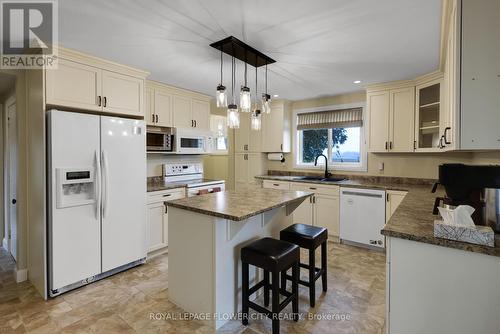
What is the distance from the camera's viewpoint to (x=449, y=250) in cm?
128

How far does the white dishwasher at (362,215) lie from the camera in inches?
135

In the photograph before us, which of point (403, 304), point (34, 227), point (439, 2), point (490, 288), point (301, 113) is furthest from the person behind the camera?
point (301, 113)

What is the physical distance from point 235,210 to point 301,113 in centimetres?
341

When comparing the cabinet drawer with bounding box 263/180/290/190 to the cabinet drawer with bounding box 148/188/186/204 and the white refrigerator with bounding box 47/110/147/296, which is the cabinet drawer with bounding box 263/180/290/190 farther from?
Result: the white refrigerator with bounding box 47/110/147/296

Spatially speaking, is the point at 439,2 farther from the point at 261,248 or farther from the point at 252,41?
the point at 261,248

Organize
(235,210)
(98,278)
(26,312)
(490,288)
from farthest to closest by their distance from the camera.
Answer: (98,278)
(26,312)
(235,210)
(490,288)

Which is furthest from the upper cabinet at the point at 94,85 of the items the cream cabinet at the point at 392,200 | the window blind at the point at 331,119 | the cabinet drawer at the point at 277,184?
the cream cabinet at the point at 392,200

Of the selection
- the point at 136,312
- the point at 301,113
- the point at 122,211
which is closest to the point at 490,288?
the point at 136,312

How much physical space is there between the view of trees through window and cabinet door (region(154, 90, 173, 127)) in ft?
8.25

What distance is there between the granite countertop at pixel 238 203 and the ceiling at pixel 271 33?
143 centimetres

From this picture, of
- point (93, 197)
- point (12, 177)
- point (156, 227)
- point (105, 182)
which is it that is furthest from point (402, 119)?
point (12, 177)

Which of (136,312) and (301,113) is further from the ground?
(301,113)

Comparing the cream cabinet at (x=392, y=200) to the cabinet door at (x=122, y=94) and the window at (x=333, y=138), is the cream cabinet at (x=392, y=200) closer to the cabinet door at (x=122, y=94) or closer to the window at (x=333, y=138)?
the window at (x=333, y=138)

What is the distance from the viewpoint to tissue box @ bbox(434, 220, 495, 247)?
119 centimetres
